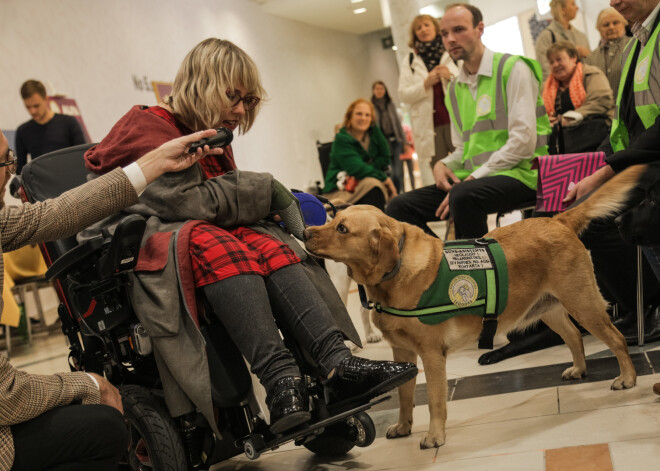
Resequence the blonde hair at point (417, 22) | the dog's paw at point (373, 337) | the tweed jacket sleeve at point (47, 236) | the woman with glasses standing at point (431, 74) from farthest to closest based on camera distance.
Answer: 1. the blonde hair at point (417, 22)
2. the woman with glasses standing at point (431, 74)
3. the dog's paw at point (373, 337)
4. the tweed jacket sleeve at point (47, 236)

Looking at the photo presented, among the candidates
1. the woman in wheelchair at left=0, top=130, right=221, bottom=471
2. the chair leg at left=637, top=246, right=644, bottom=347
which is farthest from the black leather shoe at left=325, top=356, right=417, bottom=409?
the chair leg at left=637, top=246, right=644, bottom=347

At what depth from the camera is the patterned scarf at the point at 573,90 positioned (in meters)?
5.14

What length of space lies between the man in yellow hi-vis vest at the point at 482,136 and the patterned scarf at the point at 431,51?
2.20 m

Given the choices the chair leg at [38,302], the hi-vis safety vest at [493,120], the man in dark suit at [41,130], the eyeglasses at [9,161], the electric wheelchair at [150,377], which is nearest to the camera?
the eyeglasses at [9,161]

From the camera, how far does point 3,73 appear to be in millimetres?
7301

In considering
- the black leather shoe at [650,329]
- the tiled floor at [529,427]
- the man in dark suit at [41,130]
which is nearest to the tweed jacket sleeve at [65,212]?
the tiled floor at [529,427]

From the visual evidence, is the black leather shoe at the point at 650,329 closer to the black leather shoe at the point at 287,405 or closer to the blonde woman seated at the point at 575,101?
the blonde woman seated at the point at 575,101

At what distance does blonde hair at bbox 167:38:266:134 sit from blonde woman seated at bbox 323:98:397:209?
334cm

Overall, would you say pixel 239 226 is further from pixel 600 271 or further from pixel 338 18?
pixel 338 18

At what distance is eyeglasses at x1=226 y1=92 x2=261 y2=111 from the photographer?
8.18 feet

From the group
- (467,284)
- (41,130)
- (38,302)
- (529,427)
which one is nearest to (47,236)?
(467,284)

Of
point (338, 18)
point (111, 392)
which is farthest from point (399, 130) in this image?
point (111, 392)

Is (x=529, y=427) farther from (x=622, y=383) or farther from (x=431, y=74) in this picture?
(x=431, y=74)

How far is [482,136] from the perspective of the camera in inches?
143
